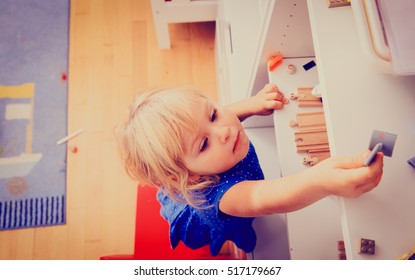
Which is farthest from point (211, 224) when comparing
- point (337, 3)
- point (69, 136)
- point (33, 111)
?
point (33, 111)

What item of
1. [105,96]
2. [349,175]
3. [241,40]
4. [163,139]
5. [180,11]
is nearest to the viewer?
[349,175]

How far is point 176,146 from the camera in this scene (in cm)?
47

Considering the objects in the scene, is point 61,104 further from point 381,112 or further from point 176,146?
point 381,112

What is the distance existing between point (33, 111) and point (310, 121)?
1047mm

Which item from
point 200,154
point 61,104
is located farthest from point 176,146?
point 61,104

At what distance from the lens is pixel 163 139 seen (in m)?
0.47

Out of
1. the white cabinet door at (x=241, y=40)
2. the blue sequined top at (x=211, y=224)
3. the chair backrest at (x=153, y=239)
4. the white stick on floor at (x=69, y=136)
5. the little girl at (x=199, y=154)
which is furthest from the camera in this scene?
the white stick on floor at (x=69, y=136)

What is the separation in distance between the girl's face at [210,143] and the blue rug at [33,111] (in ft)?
2.55

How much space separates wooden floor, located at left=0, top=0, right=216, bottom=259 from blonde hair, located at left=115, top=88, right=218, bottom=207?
0.60 m

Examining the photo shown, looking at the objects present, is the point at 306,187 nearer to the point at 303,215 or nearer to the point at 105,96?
the point at 303,215

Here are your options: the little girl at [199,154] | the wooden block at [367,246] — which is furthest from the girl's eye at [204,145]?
the wooden block at [367,246]

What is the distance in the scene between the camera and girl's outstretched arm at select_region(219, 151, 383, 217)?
12.0 inches

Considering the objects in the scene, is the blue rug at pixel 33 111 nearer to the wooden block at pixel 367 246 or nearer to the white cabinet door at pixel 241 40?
the white cabinet door at pixel 241 40

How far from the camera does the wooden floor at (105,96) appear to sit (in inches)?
40.5
